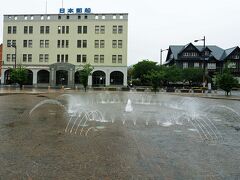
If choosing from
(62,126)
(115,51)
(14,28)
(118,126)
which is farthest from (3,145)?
(14,28)

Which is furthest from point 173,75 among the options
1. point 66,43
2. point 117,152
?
point 117,152

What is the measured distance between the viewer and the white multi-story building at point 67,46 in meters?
60.3

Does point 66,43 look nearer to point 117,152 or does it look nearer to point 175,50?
point 175,50

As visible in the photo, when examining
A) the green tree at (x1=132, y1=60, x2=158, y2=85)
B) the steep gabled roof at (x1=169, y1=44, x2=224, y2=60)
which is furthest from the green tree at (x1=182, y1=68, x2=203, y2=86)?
the steep gabled roof at (x1=169, y1=44, x2=224, y2=60)

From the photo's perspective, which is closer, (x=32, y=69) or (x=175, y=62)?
(x=32, y=69)

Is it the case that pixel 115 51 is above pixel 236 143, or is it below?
above

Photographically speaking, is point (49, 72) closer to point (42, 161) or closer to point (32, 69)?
point (32, 69)

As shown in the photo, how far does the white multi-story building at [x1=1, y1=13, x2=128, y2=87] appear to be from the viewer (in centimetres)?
6034

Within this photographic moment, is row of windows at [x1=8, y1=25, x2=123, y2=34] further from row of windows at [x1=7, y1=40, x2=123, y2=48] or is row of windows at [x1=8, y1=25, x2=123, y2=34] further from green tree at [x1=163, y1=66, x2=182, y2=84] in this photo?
green tree at [x1=163, y1=66, x2=182, y2=84]

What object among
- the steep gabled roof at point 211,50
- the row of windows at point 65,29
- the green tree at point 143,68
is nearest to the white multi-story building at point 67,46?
the row of windows at point 65,29

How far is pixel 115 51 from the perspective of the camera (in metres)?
60.4

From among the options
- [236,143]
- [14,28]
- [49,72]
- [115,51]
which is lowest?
[236,143]

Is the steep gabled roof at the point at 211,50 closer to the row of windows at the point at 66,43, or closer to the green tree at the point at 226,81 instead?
the row of windows at the point at 66,43

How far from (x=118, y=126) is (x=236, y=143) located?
160 inches
